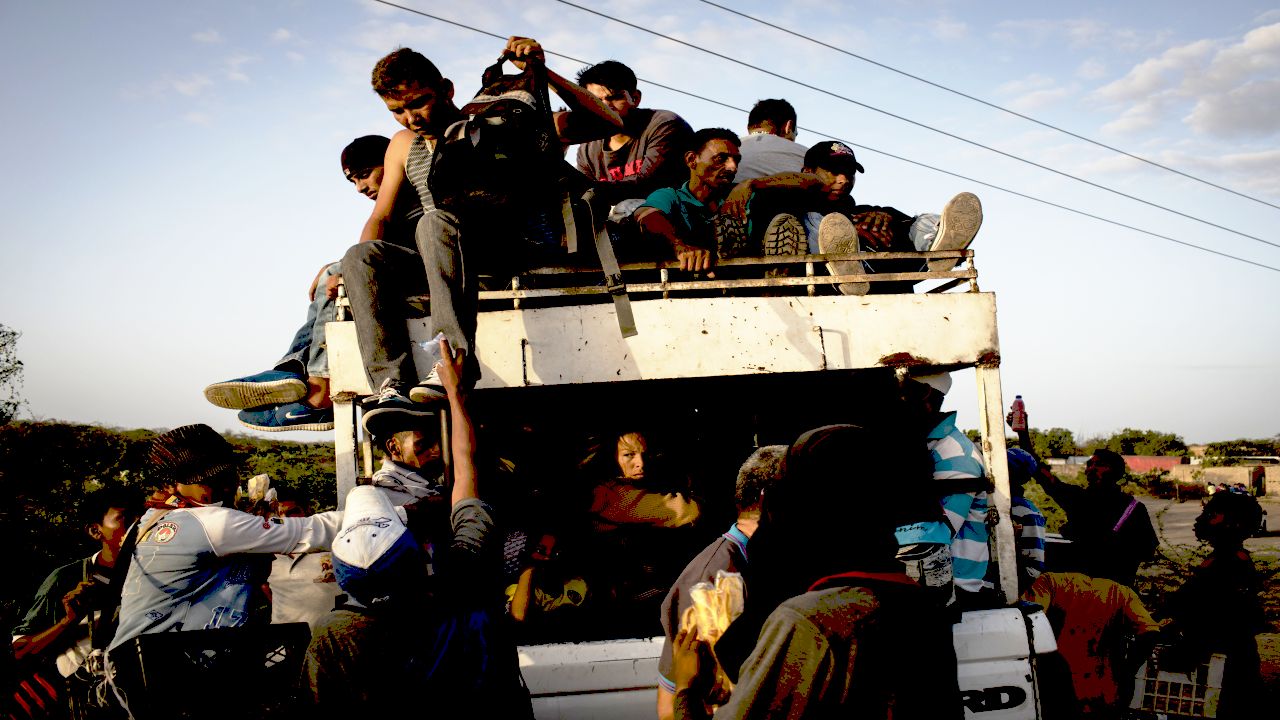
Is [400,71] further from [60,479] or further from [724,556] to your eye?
[60,479]

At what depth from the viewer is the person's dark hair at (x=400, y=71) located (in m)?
3.56

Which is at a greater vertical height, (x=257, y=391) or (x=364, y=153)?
(x=364, y=153)

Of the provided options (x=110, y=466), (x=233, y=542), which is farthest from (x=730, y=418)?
(x=110, y=466)

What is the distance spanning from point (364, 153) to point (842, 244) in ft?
10.9

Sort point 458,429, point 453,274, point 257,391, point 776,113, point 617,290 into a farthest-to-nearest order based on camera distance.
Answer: point 776,113
point 257,391
point 617,290
point 453,274
point 458,429

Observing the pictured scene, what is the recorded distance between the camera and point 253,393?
4.80m

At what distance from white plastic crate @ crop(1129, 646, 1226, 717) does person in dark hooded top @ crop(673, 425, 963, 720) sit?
407 cm

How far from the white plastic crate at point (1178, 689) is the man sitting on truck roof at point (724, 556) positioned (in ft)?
11.5

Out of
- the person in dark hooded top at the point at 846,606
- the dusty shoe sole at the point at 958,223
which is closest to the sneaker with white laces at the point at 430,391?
the person in dark hooded top at the point at 846,606

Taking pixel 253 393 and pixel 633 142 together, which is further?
pixel 633 142

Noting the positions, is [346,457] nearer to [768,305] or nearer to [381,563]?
[381,563]

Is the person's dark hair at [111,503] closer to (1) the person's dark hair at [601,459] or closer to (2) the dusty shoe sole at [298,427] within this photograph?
(2) the dusty shoe sole at [298,427]

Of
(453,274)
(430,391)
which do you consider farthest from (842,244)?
(430,391)

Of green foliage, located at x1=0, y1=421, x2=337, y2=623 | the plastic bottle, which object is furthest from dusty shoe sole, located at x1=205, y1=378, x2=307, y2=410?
the plastic bottle
